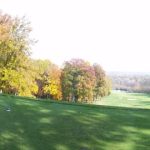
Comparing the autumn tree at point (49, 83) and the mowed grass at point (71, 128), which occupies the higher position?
the autumn tree at point (49, 83)

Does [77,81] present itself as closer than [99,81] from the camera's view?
Yes

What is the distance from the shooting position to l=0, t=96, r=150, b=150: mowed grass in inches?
454

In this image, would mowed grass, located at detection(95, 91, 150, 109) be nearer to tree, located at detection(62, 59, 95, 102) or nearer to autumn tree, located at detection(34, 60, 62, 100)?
tree, located at detection(62, 59, 95, 102)

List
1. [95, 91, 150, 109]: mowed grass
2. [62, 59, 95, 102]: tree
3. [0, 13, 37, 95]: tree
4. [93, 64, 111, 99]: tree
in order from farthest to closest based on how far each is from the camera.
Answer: [93, 64, 111, 99]: tree, [95, 91, 150, 109]: mowed grass, [62, 59, 95, 102]: tree, [0, 13, 37, 95]: tree

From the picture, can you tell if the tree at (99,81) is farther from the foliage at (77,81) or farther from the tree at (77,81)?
the tree at (77,81)

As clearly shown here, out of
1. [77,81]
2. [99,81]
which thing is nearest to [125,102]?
[99,81]

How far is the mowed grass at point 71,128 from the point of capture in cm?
1154

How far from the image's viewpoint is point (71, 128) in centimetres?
1281

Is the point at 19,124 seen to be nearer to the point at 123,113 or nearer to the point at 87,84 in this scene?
the point at 123,113

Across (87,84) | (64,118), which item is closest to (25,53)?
(87,84)

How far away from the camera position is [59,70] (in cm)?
9344

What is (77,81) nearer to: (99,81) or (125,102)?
(99,81)

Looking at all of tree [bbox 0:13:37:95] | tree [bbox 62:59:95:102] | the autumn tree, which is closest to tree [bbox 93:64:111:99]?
tree [bbox 62:59:95:102]

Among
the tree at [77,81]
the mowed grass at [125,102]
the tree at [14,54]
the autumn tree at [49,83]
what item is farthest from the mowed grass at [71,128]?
the mowed grass at [125,102]
